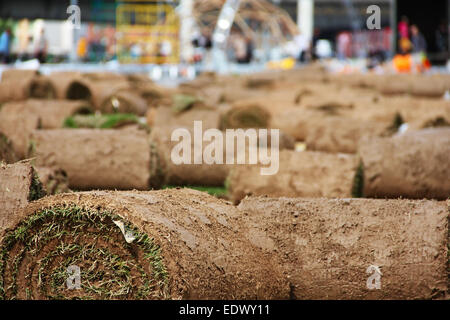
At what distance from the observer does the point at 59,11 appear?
1458 inches

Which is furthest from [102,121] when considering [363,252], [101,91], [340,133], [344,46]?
[344,46]

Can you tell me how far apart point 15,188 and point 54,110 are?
7.74 m

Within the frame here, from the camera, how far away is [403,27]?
33281 mm

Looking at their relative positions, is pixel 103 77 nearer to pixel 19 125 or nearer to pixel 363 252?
pixel 19 125

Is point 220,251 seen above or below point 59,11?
below

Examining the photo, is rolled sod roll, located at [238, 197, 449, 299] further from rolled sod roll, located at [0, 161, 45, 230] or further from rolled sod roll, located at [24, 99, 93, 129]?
rolled sod roll, located at [24, 99, 93, 129]

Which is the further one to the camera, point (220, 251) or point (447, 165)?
point (447, 165)

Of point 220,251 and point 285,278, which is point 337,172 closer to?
point 285,278

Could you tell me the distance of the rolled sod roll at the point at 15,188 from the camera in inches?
173

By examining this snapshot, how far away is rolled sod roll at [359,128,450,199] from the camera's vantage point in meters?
7.23

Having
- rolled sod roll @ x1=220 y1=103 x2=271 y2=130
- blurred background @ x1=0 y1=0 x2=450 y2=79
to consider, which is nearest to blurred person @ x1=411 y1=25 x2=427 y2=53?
blurred background @ x1=0 y1=0 x2=450 y2=79

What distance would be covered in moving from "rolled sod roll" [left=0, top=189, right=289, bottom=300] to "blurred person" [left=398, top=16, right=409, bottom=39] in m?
30.3
